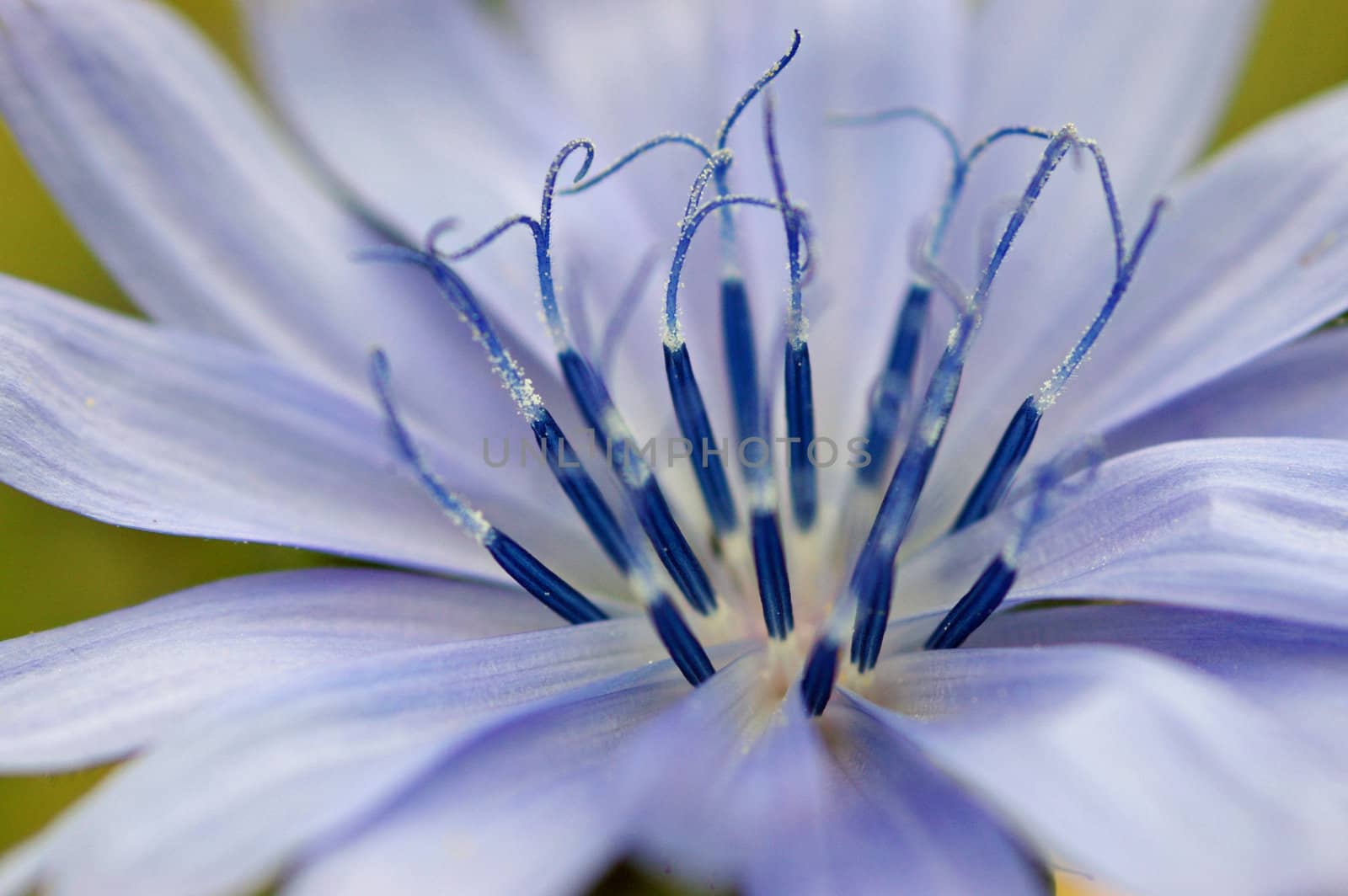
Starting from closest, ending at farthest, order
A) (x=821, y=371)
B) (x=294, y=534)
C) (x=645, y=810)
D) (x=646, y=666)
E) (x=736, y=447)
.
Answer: (x=645, y=810)
(x=646, y=666)
(x=294, y=534)
(x=736, y=447)
(x=821, y=371)

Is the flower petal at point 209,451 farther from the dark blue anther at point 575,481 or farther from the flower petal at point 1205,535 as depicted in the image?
the flower petal at point 1205,535

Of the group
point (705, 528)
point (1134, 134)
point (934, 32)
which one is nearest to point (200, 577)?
point (705, 528)

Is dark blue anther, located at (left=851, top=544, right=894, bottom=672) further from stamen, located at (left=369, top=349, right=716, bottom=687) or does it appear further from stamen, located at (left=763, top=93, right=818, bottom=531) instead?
stamen, located at (left=763, top=93, right=818, bottom=531)

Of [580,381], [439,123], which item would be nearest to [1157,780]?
[580,381]

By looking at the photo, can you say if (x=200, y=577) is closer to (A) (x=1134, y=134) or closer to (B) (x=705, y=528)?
(B) (x=705, y=528)

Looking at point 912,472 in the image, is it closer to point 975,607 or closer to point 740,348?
point 975,607
